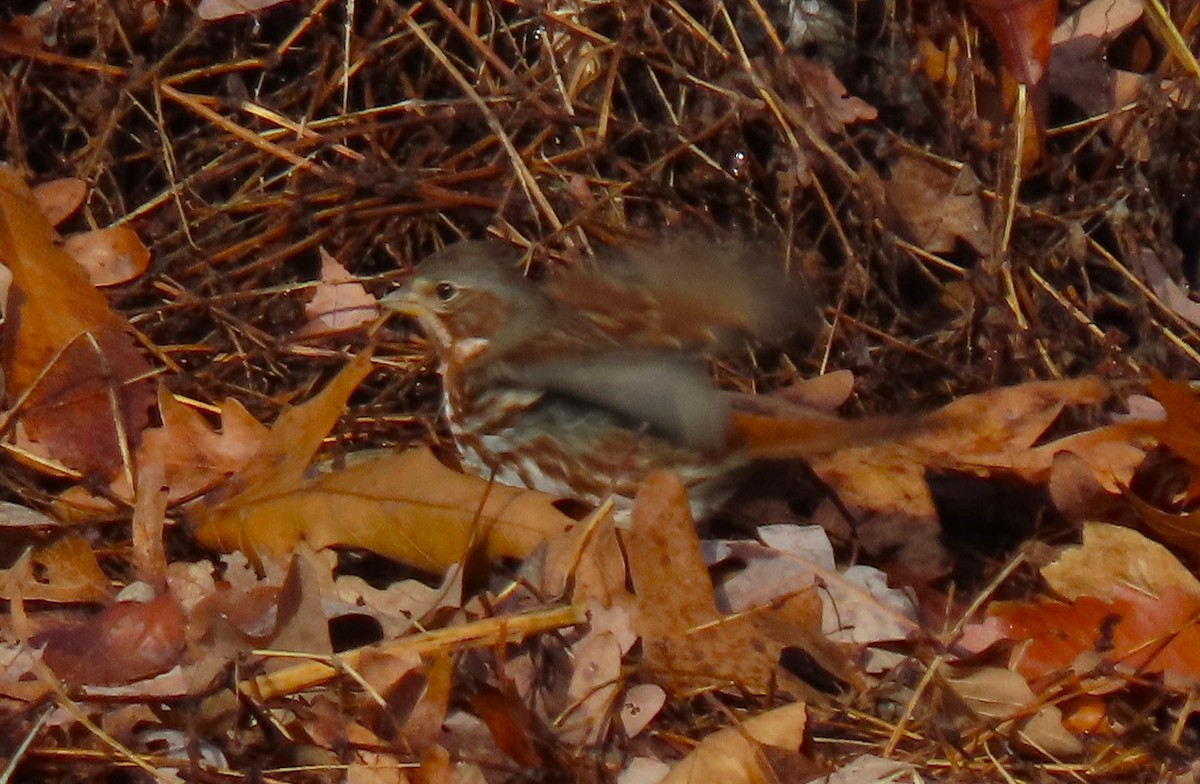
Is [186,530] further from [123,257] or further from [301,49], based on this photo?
[301,49]

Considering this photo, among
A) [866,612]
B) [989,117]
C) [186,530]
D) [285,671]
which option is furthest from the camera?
[989,117]

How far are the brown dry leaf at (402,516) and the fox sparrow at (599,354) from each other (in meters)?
0.10

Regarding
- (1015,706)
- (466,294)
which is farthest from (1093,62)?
(1015,706)

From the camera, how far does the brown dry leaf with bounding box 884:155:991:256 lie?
4.20 metres

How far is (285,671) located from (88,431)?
979mm

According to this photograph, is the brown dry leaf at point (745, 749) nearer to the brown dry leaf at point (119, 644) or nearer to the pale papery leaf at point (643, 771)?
the pale papery leaf at point (643, 771)

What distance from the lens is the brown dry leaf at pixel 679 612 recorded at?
3.03 metres

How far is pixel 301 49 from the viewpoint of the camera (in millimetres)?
4414

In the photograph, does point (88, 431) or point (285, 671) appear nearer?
point (285, 671)

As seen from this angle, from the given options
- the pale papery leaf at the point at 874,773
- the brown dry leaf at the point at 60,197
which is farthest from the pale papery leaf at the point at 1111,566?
the brown dry leaf at the point at 60,197

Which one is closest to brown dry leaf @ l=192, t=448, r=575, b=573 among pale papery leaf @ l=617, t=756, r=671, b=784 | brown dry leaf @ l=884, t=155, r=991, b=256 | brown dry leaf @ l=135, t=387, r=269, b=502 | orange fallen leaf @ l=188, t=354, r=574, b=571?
orange fallen leaf @ l=188, t=354, r=574, b=571

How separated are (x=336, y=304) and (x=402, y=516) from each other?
1067 mm

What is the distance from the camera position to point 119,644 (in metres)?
3.07

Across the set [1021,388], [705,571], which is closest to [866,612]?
[705,571]
